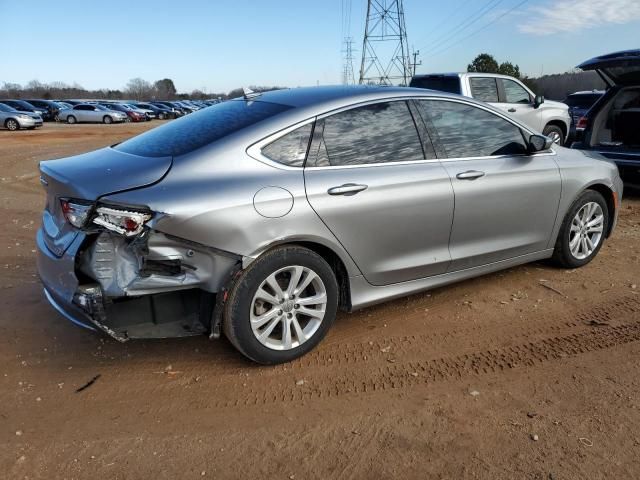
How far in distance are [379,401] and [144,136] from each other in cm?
238

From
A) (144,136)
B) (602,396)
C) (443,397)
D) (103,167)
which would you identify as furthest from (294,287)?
(602,396)

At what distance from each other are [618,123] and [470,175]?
5.97m

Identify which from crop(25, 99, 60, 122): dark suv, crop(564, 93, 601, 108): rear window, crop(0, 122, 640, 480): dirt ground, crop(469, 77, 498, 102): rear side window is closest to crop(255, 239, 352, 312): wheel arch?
crop(0, 122, 640, 480): dirt ground

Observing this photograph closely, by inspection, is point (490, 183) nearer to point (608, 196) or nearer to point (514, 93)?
point (608, 196)

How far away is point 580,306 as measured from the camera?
4.17 metres

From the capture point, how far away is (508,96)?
1104cm

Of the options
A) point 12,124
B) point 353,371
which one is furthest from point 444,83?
point 12,124

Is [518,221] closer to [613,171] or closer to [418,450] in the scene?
[613,171]

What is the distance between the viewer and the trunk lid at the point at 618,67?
22.8 ft

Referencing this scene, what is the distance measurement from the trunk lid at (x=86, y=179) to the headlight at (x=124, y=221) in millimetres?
120

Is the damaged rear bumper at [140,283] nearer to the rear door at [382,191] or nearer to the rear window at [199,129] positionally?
the rear window at [199,129]

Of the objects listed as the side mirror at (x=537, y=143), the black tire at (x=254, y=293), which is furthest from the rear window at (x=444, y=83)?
the black tire at (x=254, y=293)

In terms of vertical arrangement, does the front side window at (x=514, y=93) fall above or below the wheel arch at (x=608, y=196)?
above

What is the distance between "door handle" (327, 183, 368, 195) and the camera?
3.30 metres
